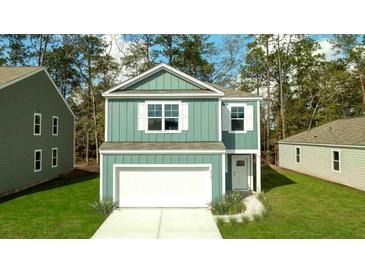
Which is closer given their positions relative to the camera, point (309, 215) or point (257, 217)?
point (257, 217)

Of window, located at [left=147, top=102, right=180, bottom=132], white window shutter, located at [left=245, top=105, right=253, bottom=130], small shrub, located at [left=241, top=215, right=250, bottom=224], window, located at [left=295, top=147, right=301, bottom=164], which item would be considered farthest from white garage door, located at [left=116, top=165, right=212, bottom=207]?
window, located at [left=295, top=147, right=301, bottom=164]

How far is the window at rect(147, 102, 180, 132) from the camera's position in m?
11.3

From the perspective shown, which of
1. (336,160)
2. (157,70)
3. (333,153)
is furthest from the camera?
(333,153)

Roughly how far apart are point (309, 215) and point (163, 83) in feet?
27.8

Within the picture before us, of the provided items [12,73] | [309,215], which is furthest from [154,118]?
[12,73]

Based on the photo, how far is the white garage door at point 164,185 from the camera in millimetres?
10594

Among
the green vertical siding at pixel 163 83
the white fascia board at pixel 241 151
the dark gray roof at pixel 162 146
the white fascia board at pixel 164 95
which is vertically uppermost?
the green vertical siding at pixel 163 83

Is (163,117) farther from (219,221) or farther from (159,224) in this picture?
(219,221)

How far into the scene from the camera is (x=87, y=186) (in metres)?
14.9

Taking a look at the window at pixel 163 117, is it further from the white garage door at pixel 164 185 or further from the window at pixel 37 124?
the window at pixel 37 124

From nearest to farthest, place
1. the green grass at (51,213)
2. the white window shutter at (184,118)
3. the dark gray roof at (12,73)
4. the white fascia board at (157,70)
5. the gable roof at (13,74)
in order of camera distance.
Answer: the green grass at (51,213) → the white window shutter at (184,118) → the white fascia board at (157,70) → the gable roof at (13,74) → the dark gray roof at (12,73)

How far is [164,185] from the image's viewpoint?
10.6m

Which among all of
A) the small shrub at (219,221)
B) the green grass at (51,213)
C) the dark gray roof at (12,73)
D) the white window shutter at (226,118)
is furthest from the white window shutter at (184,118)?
the dark gray roof at (12,73)
